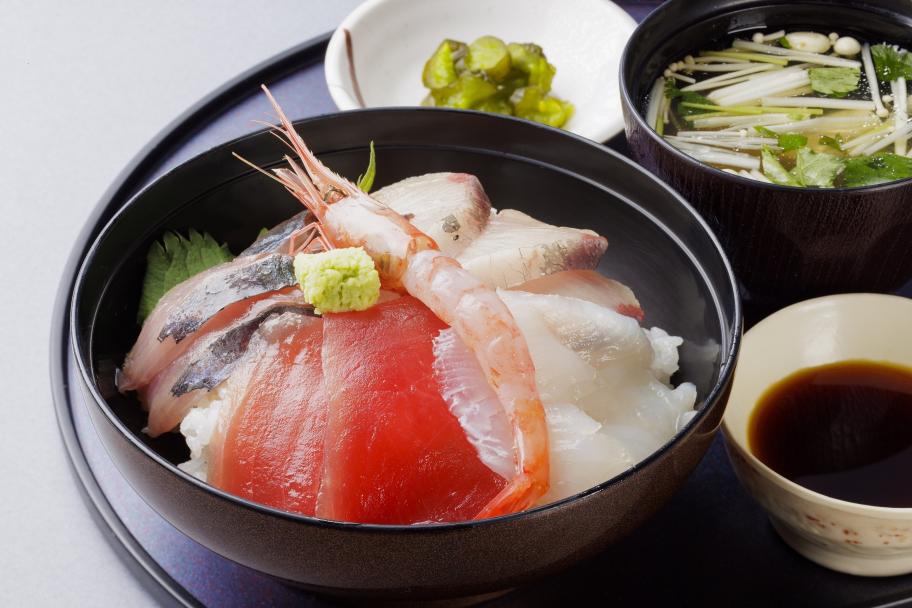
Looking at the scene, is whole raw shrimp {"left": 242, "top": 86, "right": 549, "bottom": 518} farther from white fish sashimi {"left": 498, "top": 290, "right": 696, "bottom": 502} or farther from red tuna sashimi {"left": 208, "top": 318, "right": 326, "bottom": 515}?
red tuna sashimi {"left": 208, "top": 318, "right": 326, "bottom": 515}

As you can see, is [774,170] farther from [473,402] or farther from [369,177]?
[473,402]

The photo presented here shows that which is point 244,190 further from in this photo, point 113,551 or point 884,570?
point 884,570

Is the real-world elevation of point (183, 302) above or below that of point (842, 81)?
above

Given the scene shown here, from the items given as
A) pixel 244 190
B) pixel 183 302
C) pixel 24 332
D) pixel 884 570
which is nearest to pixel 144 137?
pixel 24 332

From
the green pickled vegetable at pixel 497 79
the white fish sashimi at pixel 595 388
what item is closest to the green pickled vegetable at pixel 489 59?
the green pickled vegetable at pixel 497 79

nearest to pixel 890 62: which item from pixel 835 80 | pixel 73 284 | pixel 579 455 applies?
pixel 835 80

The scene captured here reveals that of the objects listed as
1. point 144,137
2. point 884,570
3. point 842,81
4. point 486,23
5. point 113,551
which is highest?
point 144,137

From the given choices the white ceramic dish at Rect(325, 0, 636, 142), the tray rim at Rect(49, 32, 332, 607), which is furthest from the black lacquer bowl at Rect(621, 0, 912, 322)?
the tray rim at Rect(49, 32, 332, 607)
